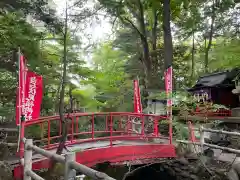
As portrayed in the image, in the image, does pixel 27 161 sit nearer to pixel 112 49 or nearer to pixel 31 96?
pixel 31 96

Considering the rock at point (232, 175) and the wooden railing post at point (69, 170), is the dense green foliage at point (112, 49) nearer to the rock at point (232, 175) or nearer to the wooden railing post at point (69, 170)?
the rock at point (232, 175)

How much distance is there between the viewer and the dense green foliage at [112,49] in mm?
8812

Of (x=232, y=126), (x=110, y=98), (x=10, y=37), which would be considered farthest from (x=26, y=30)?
(x=232, y=126)

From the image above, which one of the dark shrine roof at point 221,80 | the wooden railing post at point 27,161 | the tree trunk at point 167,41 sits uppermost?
the tree trunk at point 167,41

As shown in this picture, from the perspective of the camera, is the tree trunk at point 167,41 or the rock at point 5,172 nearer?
the rock at point 5,172

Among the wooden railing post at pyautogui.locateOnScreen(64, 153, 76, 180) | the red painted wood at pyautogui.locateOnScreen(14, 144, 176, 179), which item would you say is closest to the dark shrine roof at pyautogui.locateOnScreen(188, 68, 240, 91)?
A: the red painted wood at pyautogui.locateOnScreen(14, 144, 176, 179)

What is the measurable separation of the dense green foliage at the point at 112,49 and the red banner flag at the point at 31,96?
1582mm

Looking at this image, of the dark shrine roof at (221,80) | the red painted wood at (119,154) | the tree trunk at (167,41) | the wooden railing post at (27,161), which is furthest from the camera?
the dark shrine roof at (221,80)

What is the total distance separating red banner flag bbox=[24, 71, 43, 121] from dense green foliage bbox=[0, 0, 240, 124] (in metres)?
1.58

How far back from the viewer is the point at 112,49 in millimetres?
27500

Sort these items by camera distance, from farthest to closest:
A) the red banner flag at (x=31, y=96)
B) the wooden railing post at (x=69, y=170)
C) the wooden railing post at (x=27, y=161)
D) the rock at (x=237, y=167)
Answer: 1. the rock at (x=237, y=167)
2. the red banner flag at (x=31, y=96)
3. the wooden railing post at (x=27, y=161)
4. the wooden railing post at (x=69, y=170)

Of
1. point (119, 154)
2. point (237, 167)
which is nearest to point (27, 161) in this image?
point (119, 154)

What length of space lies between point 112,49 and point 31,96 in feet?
67.2

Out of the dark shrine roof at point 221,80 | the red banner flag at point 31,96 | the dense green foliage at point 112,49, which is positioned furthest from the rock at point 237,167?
the dark shrine roof at point 221,80
